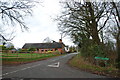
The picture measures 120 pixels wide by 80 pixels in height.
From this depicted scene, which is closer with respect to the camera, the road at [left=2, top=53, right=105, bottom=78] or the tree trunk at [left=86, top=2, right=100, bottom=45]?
the road at [left=2, top=53, right=105, bottom=78]

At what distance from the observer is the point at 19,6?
14.5m

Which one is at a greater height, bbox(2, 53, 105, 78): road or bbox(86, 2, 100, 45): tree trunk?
bbox(86, 2, 100, 45): tree trunk

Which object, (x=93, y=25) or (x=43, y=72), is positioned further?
(x=93, y=25)

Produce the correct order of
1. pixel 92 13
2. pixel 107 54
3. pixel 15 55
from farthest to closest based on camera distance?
pixel 15 55
pixel 92 13
pixel 107 54

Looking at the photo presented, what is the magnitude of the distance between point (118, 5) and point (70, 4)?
6.21m

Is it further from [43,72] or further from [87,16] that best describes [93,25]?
[43,72]

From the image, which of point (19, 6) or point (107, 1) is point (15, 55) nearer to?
point (19, 6)

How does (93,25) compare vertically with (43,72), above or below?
above

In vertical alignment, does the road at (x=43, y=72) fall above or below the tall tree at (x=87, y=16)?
below

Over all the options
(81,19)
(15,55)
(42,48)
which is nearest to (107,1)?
(81,19)

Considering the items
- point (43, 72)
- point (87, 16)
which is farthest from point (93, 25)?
point (43, 72)

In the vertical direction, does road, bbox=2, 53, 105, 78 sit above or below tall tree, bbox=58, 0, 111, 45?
below

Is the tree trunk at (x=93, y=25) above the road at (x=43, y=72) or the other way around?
above

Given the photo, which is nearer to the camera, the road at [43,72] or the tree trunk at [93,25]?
the road at [43,72]
